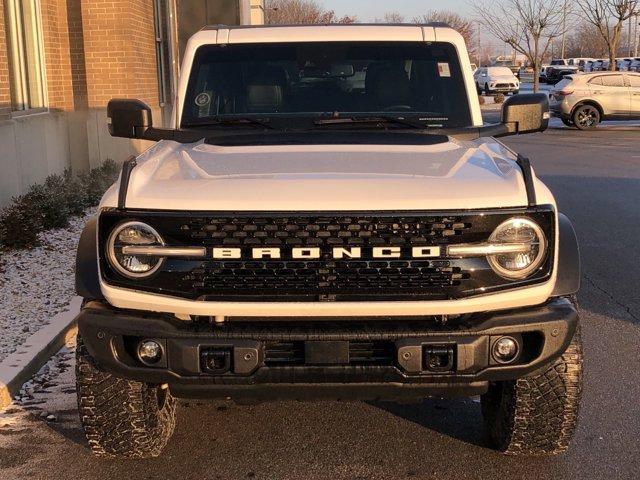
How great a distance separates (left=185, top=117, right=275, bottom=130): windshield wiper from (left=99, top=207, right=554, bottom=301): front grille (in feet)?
4.45

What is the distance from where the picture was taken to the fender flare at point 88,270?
11.3ft

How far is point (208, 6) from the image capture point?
71.1 ft

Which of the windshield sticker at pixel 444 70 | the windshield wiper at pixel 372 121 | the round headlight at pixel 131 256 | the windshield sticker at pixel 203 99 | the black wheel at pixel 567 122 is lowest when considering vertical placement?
the black wheel at pixel 567 122

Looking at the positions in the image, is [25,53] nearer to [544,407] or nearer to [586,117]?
[544,407]

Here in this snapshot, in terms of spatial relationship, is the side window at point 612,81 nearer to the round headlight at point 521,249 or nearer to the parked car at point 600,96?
the parked car at point 600,96

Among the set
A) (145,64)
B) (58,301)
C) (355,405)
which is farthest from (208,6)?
(355,405)

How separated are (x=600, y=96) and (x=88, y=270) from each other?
23.8 meters

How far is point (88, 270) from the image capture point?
137 inches

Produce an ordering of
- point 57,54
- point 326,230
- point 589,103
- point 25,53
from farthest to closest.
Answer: point 589,103 → point 57,54 → point 25,53 → point 326,230

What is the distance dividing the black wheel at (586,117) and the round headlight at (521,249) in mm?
23256

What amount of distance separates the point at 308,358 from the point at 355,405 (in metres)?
1.45

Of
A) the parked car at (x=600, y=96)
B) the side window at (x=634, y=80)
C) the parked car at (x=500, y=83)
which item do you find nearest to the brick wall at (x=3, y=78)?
the parked car at (x=600, y=96)

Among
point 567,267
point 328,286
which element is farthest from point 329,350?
point 567,267

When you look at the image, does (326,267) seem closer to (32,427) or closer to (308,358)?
(308,358)
